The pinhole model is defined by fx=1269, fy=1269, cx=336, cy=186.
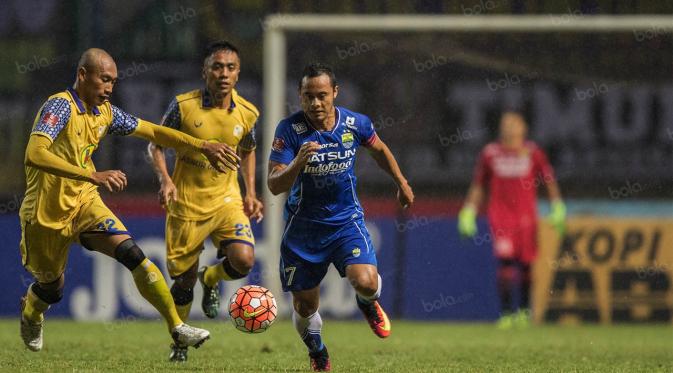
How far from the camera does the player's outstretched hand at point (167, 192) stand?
8859 mm

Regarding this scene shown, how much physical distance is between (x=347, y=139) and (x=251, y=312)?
128cm

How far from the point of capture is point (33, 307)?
883cm

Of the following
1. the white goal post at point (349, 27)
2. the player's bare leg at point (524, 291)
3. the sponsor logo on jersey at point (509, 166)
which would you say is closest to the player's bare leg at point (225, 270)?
the white goal post at point (349, 27)

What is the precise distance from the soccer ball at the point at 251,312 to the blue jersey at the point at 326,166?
0.58 meters

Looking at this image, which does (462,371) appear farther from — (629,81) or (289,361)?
(629,81)

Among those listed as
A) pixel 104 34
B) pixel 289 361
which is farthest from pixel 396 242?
pixel 289 361

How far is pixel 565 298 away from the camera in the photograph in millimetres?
14211

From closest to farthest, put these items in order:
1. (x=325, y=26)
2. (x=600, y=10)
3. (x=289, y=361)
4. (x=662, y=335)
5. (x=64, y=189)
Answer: (x=64, y=189) → (x=289, y=361) → (x=662, y=335) → (x=325, y=26) → (x=600, y=10)

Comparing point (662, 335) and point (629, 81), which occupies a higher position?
point (629, 81)

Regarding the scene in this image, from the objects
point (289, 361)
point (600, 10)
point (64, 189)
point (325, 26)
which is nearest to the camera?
point (64, 189)

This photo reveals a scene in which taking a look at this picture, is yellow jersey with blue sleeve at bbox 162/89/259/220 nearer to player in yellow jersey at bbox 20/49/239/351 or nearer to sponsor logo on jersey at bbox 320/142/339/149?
player in yellow jersey at bbox 20/49/239/351

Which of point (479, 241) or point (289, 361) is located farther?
point (479, 241)

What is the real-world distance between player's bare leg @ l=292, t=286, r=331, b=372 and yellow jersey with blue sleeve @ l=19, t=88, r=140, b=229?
1579mm

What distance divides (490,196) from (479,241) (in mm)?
526
